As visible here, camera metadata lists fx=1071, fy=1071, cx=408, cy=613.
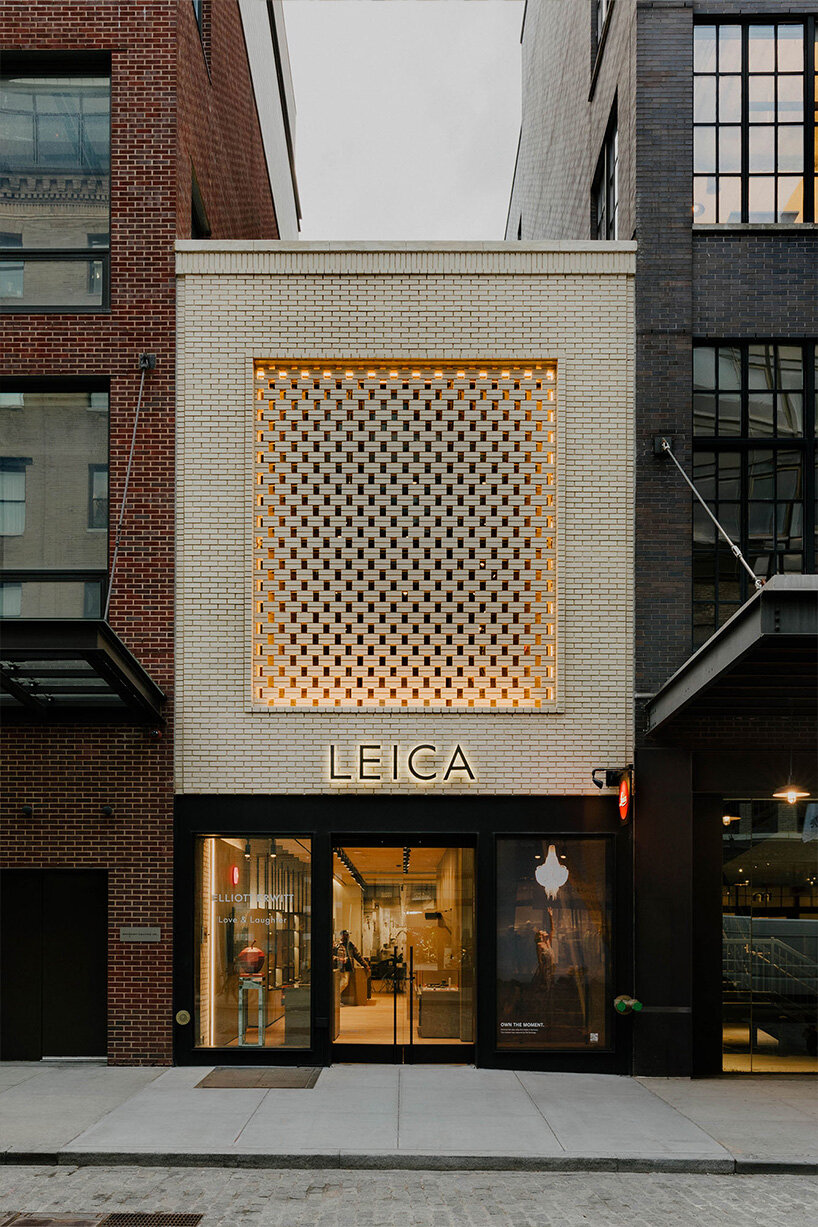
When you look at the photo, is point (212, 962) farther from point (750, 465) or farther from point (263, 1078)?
point (750, 465)

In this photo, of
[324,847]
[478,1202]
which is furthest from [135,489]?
[478,1202]

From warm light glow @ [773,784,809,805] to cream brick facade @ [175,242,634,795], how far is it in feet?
6.21

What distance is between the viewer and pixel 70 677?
12.1 metres

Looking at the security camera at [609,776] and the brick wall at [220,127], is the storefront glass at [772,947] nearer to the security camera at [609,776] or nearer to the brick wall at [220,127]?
the security camera at [609,776]

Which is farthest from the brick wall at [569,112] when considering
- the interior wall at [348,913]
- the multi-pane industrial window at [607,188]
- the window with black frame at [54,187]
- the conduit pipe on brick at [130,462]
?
the interior wall at [348,913]

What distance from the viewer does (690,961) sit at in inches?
501

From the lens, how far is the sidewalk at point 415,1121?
9445 mm

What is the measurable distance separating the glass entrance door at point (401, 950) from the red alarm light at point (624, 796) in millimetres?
1934

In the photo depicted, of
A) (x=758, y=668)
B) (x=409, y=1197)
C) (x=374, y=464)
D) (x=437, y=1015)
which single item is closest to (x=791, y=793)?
(x=758, y=668)

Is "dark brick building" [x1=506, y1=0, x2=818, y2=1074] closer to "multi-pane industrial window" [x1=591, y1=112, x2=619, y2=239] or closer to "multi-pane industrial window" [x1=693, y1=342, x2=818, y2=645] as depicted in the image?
"multi-pane industrial window" [x1=693, y1=342, x2=818, y2=645]

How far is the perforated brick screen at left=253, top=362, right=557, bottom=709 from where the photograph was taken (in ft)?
44.0

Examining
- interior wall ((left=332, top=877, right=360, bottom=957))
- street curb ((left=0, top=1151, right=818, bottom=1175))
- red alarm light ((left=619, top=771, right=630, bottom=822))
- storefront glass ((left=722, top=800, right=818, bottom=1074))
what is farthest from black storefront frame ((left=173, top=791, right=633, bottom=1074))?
street curb ((left=0, top=1151, right=818, bottom=1175))

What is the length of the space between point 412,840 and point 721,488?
5.87 m

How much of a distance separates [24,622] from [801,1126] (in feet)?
30.1
